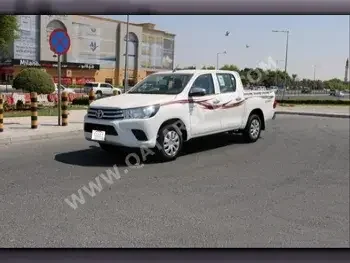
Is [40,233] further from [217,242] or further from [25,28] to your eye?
[25,28]

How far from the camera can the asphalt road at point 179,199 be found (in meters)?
3.02

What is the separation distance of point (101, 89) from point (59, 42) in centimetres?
84

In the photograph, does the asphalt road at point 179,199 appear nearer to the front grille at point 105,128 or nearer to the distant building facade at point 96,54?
the front grille at point 105,128

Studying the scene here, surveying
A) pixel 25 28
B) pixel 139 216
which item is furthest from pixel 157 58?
pixel 139 216

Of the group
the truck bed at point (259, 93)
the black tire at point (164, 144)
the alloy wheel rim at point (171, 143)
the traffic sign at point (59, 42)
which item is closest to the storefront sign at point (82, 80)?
the traffic sign at point (59, 42)

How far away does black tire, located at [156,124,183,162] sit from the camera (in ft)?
16.6

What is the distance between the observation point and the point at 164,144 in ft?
16.7

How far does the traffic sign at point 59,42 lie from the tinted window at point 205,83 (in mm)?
1870

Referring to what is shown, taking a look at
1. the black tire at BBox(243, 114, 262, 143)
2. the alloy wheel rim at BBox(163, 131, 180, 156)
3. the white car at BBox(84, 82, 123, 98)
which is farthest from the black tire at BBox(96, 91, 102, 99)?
the black tire at BBox(243, 114, 262, 143)

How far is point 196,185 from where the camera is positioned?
4.25 m

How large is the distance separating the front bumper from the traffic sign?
1062mm

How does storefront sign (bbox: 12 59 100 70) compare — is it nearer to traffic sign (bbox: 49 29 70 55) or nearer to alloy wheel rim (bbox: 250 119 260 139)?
traffic sign (bbox: 49 29 70 55)

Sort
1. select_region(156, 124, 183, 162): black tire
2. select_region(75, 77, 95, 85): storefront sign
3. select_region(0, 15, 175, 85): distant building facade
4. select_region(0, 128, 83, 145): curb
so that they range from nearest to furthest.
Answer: select_region(0, 15, 175, 85): distant building facade
select_region(75, 77, 95, 85): storefront sign
select_region(156, 124, 183, 162): black tire
select_region(0, 128, 83, 145): curb

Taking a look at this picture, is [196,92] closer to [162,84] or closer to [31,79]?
[162,84]
